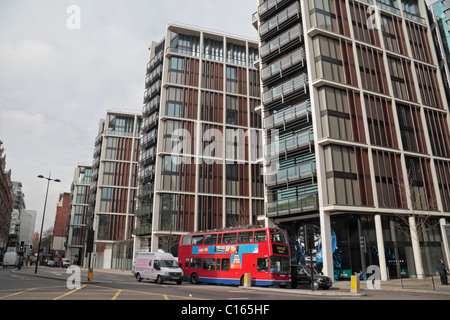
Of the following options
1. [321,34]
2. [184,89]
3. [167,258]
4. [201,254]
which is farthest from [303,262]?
[184,89]

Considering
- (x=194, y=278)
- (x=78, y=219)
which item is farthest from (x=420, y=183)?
(x=78, y=219)

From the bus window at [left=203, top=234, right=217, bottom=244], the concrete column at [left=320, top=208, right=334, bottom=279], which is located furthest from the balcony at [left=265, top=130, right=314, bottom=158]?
the bus window at [left=203, top=234, right=217, bottom=244]

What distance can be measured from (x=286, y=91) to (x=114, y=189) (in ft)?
172

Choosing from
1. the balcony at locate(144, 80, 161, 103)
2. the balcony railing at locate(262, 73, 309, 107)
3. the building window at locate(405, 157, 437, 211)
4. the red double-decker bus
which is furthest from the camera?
the balcony at locate(144, 80, 161, 103)

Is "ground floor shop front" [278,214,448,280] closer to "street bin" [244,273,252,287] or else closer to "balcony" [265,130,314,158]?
"balcony" [265,130,314,158]

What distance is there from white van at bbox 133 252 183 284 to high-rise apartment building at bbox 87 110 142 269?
4352cm

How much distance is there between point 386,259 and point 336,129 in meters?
13.1

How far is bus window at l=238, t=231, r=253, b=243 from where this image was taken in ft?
80.8

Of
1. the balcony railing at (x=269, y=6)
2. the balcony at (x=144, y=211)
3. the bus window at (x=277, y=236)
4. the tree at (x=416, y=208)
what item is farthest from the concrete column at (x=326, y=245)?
the balcony at (x=144, y=211)

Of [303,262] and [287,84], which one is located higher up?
[287,84]

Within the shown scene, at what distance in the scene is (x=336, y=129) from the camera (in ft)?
113

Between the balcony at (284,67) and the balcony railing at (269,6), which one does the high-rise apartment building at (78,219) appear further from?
the balcony railing at (269,6)

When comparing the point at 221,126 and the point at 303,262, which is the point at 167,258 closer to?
the point at 303,262

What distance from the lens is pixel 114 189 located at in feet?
257
